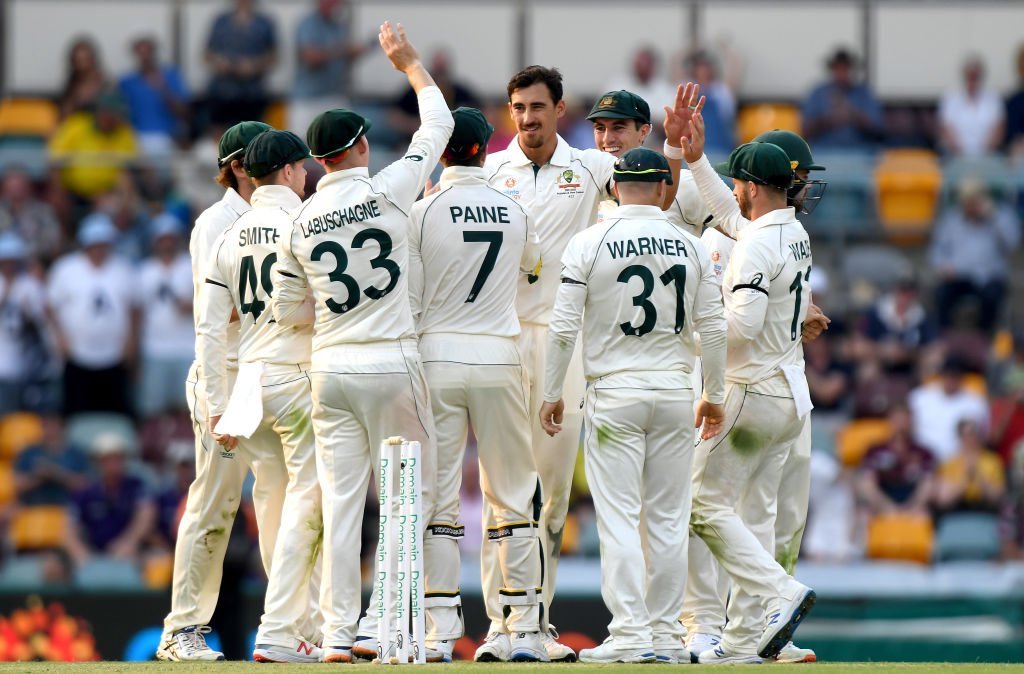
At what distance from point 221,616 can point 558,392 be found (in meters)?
5.37

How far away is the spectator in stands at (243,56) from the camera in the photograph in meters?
18.4

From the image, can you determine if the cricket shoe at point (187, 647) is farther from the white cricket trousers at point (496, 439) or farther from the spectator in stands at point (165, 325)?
the spectator in stands at point (165, 325)

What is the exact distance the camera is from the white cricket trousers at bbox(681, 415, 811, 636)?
10234mm

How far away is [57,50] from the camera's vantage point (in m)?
19.1

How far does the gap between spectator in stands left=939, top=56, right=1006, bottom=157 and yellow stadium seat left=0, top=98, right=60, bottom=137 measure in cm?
903

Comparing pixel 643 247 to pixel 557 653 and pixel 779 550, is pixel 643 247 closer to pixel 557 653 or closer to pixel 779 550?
pixel 779 550

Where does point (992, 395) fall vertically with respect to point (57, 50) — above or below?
below

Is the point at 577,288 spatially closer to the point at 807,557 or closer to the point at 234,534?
the point at 234,534

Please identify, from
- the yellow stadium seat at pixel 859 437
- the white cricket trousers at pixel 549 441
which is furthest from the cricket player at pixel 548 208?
the yellow stadium seat at pixel 859 437

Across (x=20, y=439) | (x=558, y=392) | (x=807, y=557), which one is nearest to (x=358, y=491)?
(x=558, y=392)

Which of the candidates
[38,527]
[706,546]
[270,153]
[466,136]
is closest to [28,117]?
[38,527]

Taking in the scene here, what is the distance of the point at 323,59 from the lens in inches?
719

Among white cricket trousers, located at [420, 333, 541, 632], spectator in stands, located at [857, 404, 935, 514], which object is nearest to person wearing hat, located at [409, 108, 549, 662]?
white cricket trousers, located at [420, 333, 541, 632]

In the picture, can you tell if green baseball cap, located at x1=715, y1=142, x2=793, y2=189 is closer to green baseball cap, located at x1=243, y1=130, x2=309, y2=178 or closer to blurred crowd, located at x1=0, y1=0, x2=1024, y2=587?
green baseball cap, located at x1=243, y1=130, x2=309, y2=178
